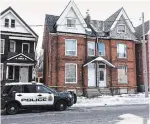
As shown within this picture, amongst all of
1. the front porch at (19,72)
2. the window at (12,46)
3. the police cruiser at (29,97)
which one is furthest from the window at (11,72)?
the police cruiser at (29,97)

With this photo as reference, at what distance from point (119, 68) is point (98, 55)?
3054mm

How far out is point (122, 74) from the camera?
107 feet

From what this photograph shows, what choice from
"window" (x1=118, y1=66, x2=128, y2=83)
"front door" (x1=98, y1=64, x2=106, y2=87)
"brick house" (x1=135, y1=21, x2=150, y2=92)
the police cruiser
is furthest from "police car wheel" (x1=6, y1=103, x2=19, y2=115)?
"brick house" (x1=135, y1=21, x2=150, y2=92)

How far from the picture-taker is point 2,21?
29.9 m

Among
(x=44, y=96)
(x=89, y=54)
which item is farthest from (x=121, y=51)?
(x=44, y=96)

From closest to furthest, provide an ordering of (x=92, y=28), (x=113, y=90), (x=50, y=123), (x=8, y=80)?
1. (x=50, y=123)
2. (x=8, y=80)
3. (x=113, y=90)
4. (x=92, y=28)

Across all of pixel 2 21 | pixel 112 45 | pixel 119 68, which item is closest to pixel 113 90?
pixel 119 68

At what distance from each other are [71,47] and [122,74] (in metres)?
7.10

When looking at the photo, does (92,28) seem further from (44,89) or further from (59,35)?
(44,89)

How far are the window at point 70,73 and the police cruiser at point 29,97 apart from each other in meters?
12.4

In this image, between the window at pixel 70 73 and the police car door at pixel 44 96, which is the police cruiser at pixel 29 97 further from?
the window at pixel 70 73

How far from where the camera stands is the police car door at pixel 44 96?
16719mm

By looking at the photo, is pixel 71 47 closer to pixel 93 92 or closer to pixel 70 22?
pixel 70 22

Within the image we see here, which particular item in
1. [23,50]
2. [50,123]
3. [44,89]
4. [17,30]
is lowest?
[50,123]
